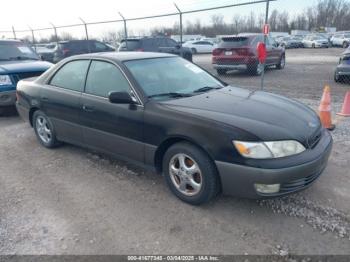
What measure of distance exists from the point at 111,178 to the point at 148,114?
3.60 ft

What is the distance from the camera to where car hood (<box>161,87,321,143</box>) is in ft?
9.55

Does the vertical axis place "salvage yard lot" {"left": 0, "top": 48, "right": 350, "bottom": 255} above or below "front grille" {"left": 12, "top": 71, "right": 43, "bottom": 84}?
below

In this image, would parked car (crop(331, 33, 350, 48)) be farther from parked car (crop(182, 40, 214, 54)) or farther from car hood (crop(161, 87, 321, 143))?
car hood (crop(161, 87, 321, 143))

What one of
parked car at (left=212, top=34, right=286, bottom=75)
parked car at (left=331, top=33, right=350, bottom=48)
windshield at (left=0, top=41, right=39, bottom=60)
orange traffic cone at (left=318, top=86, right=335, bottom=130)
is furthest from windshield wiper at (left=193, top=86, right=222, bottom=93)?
parked car at (left=331, top=33, right=350, bottom=48)

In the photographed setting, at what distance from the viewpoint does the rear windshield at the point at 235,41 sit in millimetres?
11839

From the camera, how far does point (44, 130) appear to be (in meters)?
5.03

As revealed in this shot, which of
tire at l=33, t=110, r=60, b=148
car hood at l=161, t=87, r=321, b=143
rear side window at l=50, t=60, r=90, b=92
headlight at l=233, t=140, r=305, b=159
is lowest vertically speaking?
tire at l=33, t=110, r=60, b=148

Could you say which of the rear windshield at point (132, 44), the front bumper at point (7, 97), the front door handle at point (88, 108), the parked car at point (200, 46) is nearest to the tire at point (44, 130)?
the front door handle at point (88, 108)

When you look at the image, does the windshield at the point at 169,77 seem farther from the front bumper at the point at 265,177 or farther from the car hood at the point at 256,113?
the front bumper at the point at 265,177

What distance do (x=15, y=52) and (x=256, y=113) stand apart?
23.6 ft

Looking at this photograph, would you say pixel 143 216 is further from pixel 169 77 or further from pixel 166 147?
pixel 169 77

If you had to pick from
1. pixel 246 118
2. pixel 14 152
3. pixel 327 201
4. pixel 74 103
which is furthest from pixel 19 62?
pixel 327 201

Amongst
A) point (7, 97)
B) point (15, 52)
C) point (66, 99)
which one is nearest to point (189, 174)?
point (66, 99)

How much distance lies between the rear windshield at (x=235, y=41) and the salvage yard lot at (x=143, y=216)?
8.20m
